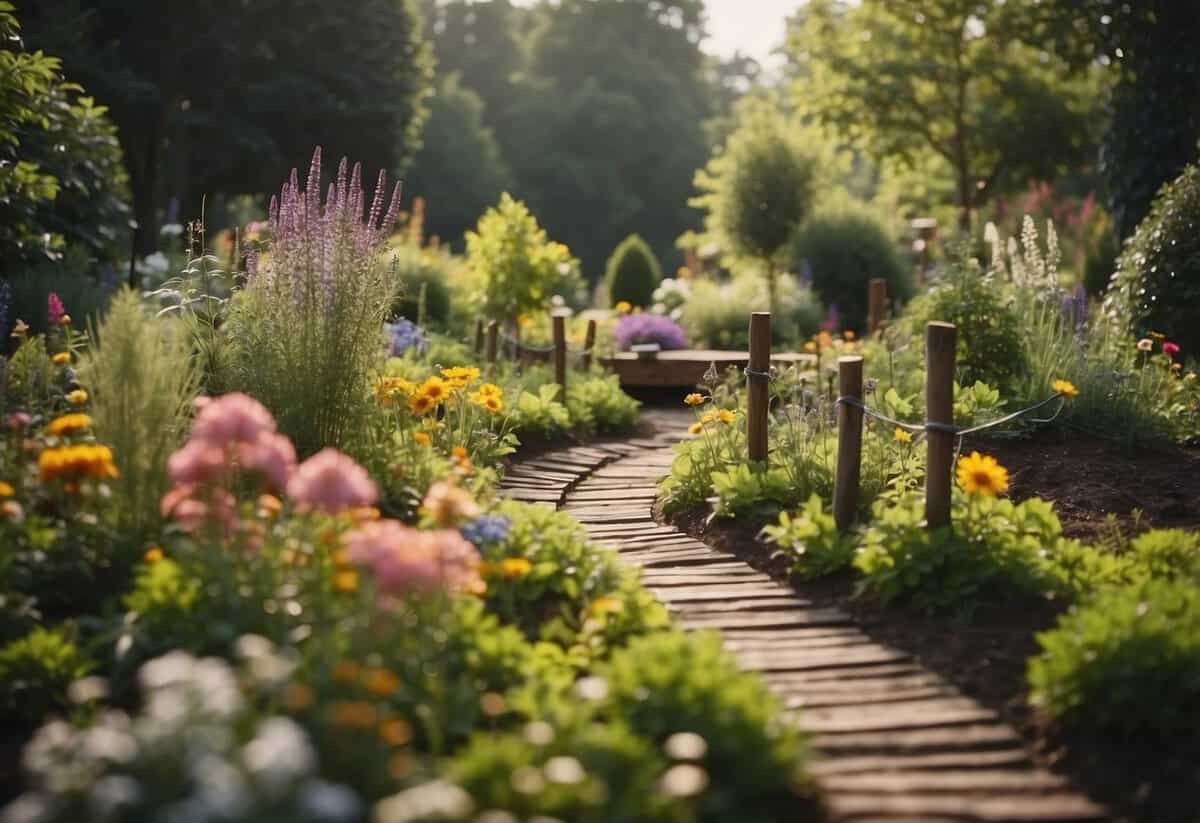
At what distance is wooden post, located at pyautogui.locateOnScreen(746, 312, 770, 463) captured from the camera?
20.7ft

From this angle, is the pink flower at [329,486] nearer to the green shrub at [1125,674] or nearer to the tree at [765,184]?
the green shrub at [1125,674]

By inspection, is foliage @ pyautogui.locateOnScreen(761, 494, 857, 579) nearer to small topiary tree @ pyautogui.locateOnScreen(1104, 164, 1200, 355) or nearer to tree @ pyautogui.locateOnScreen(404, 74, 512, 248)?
small topiary tree @ pyautogui.locateOnScreen(1104, 164, 1200, 355)

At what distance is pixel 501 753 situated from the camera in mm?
2902

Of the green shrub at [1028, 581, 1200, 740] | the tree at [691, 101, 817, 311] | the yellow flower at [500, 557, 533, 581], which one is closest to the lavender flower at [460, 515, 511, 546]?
the yellow flower at [500, 557, 533, 581]

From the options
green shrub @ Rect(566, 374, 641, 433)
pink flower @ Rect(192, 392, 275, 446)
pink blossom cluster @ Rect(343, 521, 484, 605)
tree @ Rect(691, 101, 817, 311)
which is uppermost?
tree @ Rect(691, 101, 817, 311)

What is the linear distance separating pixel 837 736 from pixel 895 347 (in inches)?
241

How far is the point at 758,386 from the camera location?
6309 mm

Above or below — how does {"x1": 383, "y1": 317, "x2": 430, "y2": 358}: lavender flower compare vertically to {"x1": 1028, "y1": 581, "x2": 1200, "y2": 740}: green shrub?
above

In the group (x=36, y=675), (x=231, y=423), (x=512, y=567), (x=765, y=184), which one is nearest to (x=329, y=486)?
(x=231, y=423)

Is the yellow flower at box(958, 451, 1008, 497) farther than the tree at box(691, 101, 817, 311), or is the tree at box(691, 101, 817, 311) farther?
the tree at box(691, 101, 817, 311)

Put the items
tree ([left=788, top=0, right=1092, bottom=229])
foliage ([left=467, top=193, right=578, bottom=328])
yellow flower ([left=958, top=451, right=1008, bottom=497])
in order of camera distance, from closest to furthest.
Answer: yellow flower ([left=958, top=451, right=1008, bottom=497]) < foliage ([left=467, top=193, right=578, bottom=328]) < tree ([left=788, top=0, right=1092, bottom=229])

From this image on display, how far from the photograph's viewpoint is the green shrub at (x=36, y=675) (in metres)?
3.69

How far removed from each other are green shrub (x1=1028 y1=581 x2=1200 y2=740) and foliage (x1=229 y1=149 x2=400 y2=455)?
3198 millimetres

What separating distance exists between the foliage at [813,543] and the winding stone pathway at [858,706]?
0.16 metres
